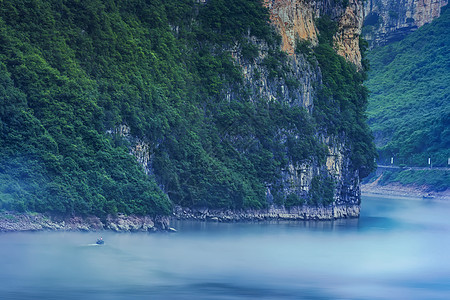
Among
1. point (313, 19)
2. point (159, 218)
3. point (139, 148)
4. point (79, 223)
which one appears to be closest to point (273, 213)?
point (139, 148)

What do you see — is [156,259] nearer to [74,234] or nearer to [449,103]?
[74,234]

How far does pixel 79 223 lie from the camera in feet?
189

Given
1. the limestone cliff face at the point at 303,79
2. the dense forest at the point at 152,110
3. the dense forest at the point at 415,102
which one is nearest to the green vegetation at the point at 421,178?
the dense forest at the point at 415,102

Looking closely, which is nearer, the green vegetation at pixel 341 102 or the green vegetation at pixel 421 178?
the green vegetation at pixel 341 102

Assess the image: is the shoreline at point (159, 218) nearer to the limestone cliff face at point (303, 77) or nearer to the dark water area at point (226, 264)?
the dark water area at point (226, 264)

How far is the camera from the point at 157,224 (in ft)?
206

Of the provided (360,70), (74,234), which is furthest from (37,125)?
(360,70)

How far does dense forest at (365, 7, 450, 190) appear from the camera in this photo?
414 ft

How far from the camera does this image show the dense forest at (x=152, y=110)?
57.9 meters

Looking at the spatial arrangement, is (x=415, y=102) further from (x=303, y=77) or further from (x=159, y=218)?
(x=159, y=218)

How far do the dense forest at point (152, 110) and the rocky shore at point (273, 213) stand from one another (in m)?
0.71

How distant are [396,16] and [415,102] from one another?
27779 mm

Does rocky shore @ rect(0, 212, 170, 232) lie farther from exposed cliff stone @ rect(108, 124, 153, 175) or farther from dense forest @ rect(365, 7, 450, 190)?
dense forest @ rect(365, 7, 450, 190)

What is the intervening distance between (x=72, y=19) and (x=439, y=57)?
98064 mm
